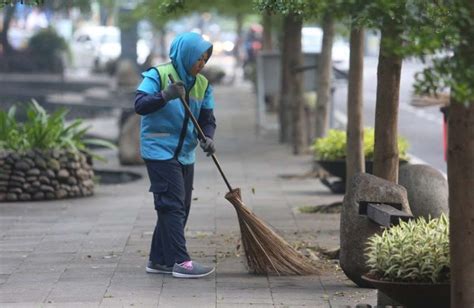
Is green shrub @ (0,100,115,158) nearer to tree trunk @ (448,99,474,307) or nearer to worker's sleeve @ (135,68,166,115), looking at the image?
worker's sleeve @ (135,68,166,115)

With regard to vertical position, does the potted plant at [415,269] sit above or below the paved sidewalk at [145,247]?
above

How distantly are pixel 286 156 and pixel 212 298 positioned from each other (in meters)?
11.2

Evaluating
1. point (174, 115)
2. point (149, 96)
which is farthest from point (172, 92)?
point (174, 115)

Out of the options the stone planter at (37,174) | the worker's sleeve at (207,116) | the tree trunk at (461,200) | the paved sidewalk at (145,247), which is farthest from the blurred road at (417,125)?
the tree trunk at (461,200)

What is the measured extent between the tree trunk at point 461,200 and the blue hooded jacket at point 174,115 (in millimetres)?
2666

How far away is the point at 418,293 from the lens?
265 inches

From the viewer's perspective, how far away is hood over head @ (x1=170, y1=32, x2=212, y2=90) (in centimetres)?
840

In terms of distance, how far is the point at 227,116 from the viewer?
29.0 metres

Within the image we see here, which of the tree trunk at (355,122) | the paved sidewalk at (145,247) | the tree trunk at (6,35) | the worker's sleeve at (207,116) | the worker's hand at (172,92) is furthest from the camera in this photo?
the tree trunk at (6,35)

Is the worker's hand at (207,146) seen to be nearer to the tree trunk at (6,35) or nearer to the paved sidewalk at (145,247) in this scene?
the paved sidewalk at (145,247)

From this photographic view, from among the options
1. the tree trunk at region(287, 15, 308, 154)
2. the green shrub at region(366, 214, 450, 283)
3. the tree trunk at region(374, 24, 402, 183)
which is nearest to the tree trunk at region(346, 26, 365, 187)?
the tree trunk at region(374, 24, 402, 183)

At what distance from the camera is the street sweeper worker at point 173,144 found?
8.43 metres

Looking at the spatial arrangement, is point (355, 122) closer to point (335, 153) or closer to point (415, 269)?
point (335, 153)

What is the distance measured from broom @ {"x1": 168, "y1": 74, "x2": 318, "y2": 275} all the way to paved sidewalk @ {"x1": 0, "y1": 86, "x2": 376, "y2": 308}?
0.38 feet
